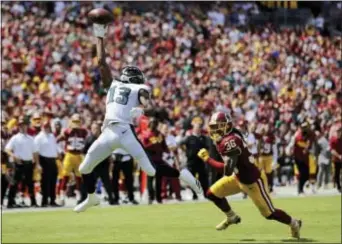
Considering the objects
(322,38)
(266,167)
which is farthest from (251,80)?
(266,167)

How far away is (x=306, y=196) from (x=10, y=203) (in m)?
6.46

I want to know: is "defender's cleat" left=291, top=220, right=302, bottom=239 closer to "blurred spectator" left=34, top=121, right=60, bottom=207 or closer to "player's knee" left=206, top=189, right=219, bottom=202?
"player's knee" left=206, top=189, right=219, bottom=202

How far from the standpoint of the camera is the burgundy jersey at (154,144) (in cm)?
1810

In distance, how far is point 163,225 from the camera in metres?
16.2

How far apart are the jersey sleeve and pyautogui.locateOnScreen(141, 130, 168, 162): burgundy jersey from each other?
16.3 ft

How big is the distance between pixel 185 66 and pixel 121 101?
23767mm

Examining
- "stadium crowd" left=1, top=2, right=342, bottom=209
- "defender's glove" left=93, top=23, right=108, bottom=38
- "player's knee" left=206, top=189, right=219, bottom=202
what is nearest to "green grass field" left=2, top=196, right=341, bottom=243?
"player's knee" left=206, top=189, right=219, bottom=202

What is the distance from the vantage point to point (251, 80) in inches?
1248

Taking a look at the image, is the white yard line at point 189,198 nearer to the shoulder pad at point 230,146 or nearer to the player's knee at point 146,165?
the shoulder pad at point 230,146

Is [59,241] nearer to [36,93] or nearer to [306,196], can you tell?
[306,196]

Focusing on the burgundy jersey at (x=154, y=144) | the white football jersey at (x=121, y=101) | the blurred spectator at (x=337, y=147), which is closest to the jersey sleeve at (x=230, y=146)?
the white football jersey at (x=121, y=101)

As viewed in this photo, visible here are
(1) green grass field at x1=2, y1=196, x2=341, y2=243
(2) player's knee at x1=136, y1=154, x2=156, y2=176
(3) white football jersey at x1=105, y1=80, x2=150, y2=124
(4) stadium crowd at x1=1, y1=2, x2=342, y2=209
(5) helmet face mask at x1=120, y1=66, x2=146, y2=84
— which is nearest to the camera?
(5) helmet face mask at x1=120, y1=66, x2=146, y2=84

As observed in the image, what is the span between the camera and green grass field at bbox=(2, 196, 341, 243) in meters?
14.5

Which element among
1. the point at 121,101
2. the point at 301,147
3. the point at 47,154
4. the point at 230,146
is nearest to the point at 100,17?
the point at 121,101
